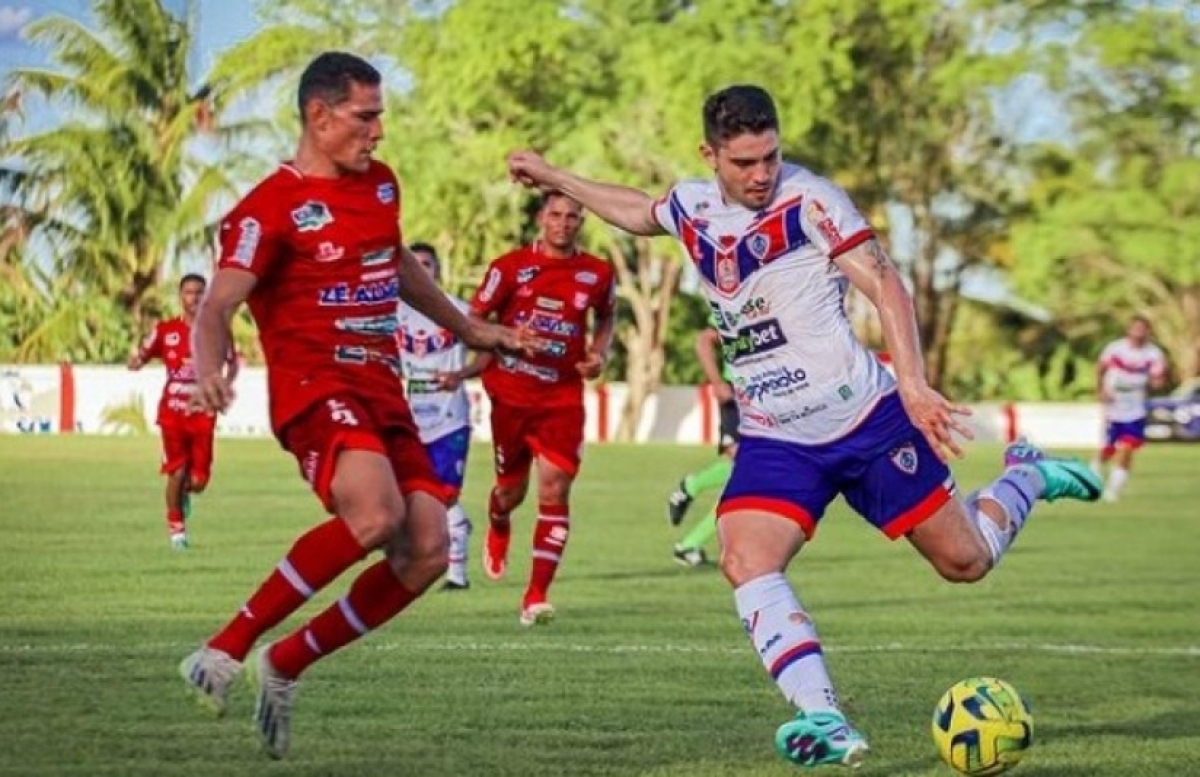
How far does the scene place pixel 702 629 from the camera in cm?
1387

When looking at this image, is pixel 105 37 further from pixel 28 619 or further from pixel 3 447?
pixel 28 619

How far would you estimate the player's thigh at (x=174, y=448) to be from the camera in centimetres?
2103

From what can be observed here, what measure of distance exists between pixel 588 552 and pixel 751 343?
1205cm

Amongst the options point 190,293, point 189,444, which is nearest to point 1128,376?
point 189,444

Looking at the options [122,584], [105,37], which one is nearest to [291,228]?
[122,584]

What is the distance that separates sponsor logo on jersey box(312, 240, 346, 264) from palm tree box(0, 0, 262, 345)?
39579 mm

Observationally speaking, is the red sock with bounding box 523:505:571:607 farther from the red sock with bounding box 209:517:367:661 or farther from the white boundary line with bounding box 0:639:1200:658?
the red sock with bounding box 209:517:367:661

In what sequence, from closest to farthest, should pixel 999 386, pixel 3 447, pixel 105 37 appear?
pixel 3 447, pixel 105 37, pixel 999 386

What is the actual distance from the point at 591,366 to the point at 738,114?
5569mm

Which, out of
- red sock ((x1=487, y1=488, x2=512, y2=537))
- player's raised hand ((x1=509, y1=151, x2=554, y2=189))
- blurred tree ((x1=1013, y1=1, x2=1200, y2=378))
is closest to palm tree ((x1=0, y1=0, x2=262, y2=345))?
blurred tree ((x1=1013, y1=1, x2=1200, y2=378))

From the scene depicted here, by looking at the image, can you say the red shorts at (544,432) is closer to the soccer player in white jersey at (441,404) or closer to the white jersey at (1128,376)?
the soccer player in white jersey at (441,404)

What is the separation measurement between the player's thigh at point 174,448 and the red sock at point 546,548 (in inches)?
276

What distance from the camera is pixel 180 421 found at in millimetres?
21594

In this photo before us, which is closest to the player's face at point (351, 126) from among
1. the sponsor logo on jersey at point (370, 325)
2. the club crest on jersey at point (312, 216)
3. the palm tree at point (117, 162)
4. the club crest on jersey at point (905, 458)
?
the club crest on jersey at point (312, 216)
